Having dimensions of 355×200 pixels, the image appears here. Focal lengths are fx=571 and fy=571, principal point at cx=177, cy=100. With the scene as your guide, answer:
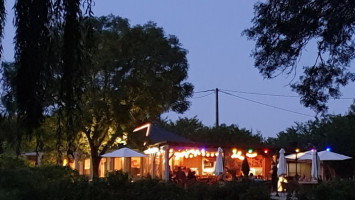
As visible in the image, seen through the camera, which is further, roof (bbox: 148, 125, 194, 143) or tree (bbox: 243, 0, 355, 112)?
roof (bbox: 148, 125, 194, 143)

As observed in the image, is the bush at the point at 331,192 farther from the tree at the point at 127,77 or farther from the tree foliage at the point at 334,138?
the tree foliage at the point at 334,138

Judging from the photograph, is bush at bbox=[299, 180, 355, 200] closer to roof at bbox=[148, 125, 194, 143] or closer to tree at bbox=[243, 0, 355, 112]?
tree at bbox=[243, 0, 355, 112]

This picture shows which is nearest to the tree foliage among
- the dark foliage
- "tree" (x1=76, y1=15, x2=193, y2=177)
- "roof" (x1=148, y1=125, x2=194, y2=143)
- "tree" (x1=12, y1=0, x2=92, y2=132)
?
"roof" (x1=148, y1=125, x2=194, y2=143)

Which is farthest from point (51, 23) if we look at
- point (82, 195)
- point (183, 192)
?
point (183, 192)

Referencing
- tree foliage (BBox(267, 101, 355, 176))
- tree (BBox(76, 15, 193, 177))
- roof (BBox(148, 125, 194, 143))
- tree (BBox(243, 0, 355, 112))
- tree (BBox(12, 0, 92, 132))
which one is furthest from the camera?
tree foliage (BBox(267, 101, 355, 176))

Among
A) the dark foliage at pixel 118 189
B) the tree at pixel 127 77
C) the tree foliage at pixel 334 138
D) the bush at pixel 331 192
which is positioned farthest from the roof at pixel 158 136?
the bush at pixel 331 192

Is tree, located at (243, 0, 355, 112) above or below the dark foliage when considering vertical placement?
above

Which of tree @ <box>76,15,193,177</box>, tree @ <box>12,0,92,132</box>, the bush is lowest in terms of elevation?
the bush

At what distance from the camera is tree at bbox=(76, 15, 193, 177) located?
2692 cm

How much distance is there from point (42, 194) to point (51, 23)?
6759mm

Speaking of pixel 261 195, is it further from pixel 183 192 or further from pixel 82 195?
pixel 82 195

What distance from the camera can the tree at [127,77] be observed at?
26.9m

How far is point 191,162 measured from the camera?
33000 mm

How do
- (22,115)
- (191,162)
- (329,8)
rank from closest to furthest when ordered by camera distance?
(22,115)
(329,8)
(191,162)
